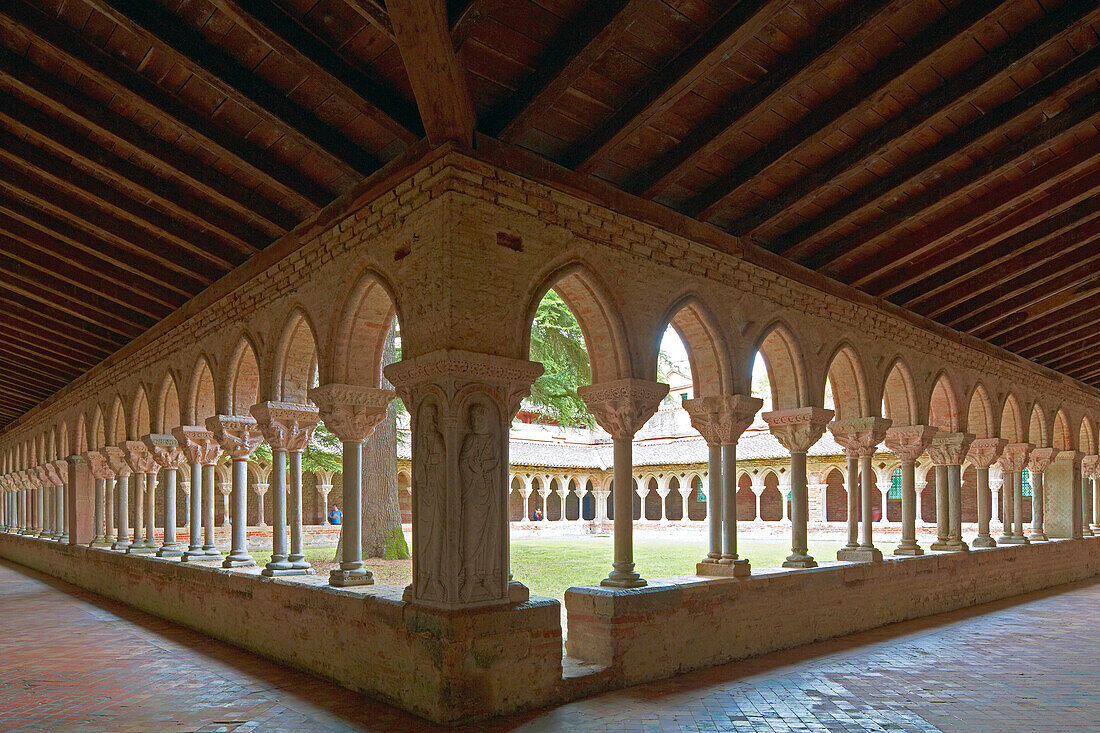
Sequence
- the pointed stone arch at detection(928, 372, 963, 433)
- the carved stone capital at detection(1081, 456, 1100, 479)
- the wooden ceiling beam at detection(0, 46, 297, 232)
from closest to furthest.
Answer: the wooden ceiling beam at detection(0, 46, 297, 232) → the pointed stone arch at detection(928, 372, 963, 433) → the carved stone capital at detection(1081, 456, 1100, 479)

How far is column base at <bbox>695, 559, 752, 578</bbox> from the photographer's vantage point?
7047 millimetres

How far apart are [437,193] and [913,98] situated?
3.35m

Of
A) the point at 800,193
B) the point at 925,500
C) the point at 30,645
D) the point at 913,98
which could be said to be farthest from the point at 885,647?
the point at 925,500

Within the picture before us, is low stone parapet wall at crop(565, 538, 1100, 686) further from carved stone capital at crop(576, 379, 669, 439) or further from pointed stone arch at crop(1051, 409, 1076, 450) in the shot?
pointed stone arch at crop(1051, 409, 1076, 450)

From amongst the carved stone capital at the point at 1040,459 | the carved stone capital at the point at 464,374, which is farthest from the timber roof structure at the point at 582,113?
the carved stone capital at the point at 1040,459

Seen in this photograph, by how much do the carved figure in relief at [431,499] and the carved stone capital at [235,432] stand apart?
4038 mm

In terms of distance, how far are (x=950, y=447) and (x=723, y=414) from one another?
5.42 m

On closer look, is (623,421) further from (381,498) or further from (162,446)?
(381,498)

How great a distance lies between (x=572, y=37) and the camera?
4.94 m

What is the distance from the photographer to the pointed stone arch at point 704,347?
7305mm

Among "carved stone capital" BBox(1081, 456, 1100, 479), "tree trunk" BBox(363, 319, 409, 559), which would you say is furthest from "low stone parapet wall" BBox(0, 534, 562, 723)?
"carved stone capital" BBox(1081, 456, 1100, 479)

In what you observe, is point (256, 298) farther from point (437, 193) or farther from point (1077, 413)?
point (1077, 413)

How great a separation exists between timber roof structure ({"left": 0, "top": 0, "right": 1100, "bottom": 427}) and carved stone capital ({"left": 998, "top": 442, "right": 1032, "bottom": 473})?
553cm

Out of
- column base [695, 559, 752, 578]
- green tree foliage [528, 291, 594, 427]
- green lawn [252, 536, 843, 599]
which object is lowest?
green lawn [252, 536, 843, 599]
